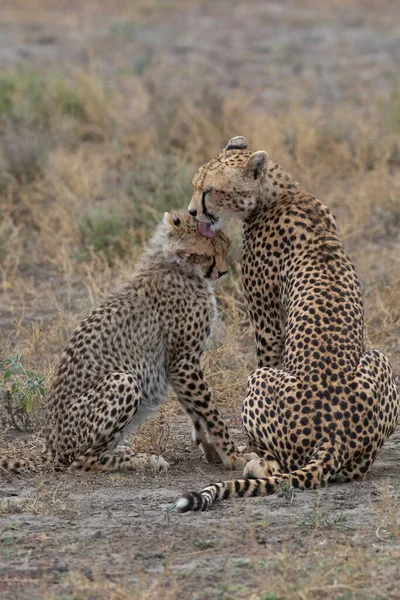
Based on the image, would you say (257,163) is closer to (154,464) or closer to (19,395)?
(154,464)

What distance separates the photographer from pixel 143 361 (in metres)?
6.01

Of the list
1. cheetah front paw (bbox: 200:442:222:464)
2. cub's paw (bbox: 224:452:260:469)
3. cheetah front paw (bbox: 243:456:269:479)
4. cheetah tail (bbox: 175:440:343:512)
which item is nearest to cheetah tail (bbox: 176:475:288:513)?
cheetah tail (bbox: 175:440:343:512)

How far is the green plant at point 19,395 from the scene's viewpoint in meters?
6.27

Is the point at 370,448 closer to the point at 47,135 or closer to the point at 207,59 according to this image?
the point at 47,135

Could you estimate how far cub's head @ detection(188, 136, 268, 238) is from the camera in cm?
606

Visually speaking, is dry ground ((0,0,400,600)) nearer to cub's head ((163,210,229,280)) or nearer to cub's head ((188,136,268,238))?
cub's head ((163,210,229,280))

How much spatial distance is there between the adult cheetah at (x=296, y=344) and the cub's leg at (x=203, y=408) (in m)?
0.31

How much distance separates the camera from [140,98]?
1354 cm

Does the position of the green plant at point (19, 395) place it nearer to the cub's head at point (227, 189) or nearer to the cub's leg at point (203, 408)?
the cub's leg at point (203, 408)

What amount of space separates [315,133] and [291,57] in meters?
4.89

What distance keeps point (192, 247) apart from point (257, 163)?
532 mm

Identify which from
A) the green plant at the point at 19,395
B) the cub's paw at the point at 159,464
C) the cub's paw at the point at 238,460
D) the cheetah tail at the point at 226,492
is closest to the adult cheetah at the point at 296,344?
the cheetah tail at the point at 226,492

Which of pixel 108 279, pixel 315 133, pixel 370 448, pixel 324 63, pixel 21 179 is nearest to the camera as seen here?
pixel 370 448

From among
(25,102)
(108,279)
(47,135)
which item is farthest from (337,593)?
(25,102)
